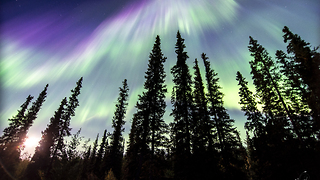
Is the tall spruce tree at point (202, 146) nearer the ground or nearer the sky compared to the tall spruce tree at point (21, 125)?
nearer the ground

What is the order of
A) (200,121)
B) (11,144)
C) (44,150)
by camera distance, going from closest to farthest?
(200,121) < (11,144) < (44,150)

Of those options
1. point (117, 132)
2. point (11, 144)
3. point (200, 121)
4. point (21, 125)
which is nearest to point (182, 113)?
point (200, 121)

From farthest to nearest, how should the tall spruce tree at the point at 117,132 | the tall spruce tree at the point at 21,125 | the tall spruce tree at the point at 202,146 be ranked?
the tall spruce tree at the point at 21,125
the tall spruce tree at the point at 117,132
the tall spruce tree at the point at 202,146

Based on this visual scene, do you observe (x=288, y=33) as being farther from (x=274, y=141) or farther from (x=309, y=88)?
(x=274, y=141)

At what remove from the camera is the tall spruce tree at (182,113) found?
1487 centimetres

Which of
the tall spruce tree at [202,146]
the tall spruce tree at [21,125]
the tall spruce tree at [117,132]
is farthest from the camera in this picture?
the tall spruce tree at [21,125]

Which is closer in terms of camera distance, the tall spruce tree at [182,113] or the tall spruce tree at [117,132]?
the tall spruce tree at [182,113]

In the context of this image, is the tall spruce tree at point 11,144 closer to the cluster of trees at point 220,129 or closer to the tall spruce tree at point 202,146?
the cluster of trees at point 220,129

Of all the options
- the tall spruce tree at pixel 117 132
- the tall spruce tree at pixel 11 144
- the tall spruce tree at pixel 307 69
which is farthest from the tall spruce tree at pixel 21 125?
the tall spruce tree at pixel 307 69

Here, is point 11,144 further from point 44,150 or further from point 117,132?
point 117,132

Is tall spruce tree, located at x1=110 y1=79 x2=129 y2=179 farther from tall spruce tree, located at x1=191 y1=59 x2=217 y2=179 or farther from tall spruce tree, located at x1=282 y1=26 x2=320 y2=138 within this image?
tall spruce tree, located at x1=282 y1=26 x2=320 y2=138

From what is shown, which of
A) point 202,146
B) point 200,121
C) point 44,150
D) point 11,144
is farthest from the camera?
point 44,150

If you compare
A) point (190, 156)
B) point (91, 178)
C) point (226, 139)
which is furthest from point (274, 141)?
point (91, 178)

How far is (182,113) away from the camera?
56.1ft
